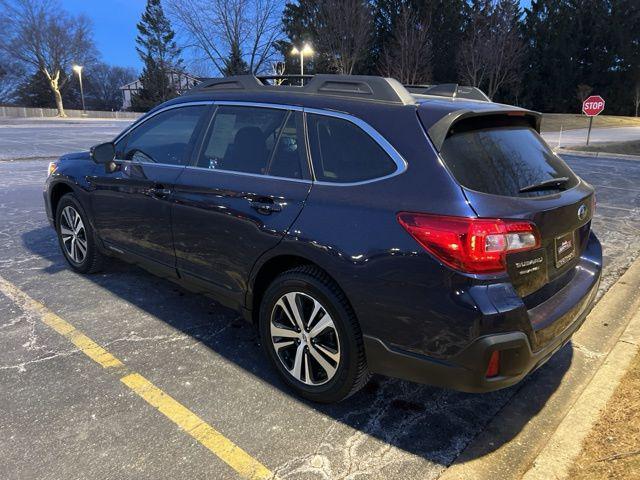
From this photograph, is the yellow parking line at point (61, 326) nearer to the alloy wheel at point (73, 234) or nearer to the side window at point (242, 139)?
the alloy wheel at point (73, 234)

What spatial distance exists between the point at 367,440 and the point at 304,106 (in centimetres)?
186

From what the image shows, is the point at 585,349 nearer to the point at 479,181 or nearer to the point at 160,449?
the point at 479,181

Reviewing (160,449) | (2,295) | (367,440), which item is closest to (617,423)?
(367,440)

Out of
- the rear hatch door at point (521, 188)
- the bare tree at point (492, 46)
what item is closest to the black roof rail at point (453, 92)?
the rear hatch door at point (521, 188)

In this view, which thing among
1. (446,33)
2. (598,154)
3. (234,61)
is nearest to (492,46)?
(446,33)

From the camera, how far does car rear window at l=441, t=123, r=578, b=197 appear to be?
2.34 meters

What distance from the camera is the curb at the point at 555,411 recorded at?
236 centimetres

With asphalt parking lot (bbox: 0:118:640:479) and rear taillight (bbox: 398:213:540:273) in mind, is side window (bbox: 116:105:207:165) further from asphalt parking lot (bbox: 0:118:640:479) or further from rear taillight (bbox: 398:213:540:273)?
rear taillight (bbox: 398:213:540:273)

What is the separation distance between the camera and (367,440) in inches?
100

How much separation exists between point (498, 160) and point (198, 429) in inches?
81.2

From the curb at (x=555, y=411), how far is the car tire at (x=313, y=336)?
0.69 meters

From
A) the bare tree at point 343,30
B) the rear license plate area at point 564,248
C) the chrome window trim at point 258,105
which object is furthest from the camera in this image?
the bare tree at point 343,30

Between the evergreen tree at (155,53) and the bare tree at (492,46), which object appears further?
the evergreen tree at (155,53)

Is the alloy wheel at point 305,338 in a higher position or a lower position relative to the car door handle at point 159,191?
lower
